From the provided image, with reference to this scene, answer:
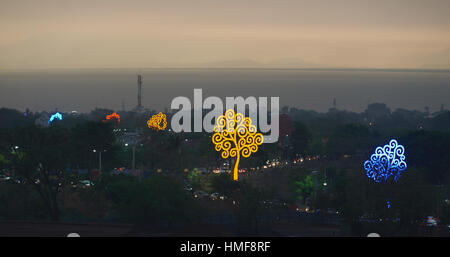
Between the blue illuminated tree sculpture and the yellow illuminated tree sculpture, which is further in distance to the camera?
the yellow illuminated tree sculpture

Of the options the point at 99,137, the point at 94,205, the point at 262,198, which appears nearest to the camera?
the point at 262,198

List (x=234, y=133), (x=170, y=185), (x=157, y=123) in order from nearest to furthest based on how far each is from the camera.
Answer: (x=170, y=185) → (x=234, y=133) → (x=157, y=123)

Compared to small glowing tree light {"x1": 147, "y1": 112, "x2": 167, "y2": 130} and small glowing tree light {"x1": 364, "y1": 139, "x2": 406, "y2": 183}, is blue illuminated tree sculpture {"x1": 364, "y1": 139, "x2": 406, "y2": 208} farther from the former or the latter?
small glowing tree light {"x1": 147, "y1": 112, "x2": 167, "y2": 130}

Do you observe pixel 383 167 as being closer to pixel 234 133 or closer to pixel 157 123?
pixel 234 133

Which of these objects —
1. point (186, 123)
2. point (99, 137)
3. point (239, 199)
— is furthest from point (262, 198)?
point (186, 123)

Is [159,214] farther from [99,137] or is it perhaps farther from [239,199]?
[99,137]

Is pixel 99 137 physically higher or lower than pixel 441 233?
higher

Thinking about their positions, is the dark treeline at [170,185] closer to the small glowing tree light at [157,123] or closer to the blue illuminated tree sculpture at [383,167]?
the blue illuminated tree sculpture at [383,167]

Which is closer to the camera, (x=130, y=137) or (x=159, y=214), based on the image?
(x=159, y=214)

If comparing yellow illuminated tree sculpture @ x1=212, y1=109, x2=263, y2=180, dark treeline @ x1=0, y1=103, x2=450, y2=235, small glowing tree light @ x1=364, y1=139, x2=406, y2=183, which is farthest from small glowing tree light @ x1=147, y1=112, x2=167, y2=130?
small glowing tree light @ x1=364, y1=139, x2=406, y2=183

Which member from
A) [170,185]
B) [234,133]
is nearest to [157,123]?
[234,133]

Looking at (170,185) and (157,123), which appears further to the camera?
(157,123)
